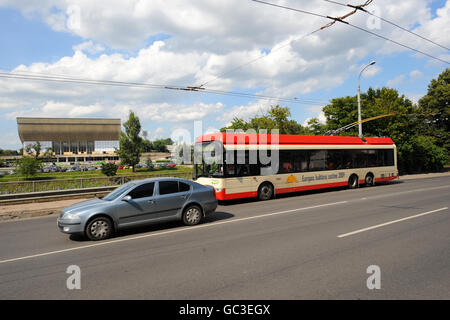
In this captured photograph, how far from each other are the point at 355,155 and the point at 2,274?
1789 centimetres

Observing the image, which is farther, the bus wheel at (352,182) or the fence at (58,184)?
the bus wheel at (352,182)

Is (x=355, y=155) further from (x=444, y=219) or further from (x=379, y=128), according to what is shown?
(x=379, y=128)

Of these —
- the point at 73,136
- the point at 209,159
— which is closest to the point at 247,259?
the point at 209,159

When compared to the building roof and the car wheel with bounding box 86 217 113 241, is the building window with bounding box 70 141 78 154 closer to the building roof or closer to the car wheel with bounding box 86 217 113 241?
the building roof

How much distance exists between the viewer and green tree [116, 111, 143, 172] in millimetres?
57625

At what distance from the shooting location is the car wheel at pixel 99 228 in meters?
7.29

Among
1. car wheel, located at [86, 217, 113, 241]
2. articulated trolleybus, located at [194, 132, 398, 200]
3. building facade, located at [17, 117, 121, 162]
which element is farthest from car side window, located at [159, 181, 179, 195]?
building facade, located at [17, 117, 121, 162]

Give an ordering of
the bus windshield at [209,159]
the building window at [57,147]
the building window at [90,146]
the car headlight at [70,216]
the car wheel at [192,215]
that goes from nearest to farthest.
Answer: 1. the car headlight at [70,216]
2. the car wheel at [192,215]
3. the bus windshield at [209,159]
4. the building window at [57,147]
5. the building window at [90,146]

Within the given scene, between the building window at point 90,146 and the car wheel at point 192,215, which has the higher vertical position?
the building window at point 90,146

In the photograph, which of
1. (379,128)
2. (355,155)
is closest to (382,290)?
(355,155)

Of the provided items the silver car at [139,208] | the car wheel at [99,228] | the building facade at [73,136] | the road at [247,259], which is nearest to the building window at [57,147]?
the building facade at [73,136]

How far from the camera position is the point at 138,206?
7.83 m

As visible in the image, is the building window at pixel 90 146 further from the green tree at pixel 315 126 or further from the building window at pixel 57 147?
the green tree at pixel 315 126
